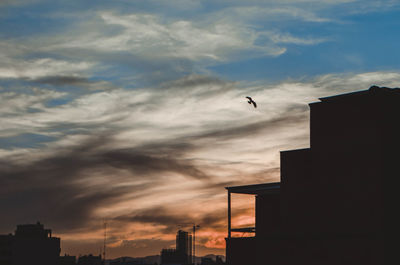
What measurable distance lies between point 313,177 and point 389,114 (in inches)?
314

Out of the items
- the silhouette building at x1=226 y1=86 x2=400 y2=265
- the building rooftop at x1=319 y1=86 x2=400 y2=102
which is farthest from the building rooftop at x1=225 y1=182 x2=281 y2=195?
the building rooftop at x1=319 y1=86 x2=400 y2=102

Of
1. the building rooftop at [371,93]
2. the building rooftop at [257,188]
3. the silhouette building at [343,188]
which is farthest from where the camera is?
the building rooftop at [257,188]

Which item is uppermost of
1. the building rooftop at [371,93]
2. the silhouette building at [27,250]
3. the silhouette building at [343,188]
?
the building rooftop at [371,93]

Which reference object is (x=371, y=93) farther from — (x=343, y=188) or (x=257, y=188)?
(x=257, y=188)

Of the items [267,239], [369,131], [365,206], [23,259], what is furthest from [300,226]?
[23,259]

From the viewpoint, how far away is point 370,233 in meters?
42.0

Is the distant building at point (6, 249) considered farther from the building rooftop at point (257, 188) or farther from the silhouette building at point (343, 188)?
the silhouette building at point (343, 188)

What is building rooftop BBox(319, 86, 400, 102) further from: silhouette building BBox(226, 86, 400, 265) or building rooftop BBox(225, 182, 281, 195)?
building rooftop BBox(225, 182, 281, 195)

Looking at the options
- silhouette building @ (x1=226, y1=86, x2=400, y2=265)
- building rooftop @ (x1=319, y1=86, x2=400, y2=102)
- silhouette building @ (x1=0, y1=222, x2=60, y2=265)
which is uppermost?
building rooftop @ (x1=319, y1=86, x2=400, y2=102)

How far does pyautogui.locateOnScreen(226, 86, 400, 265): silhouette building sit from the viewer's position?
42406 millimetres

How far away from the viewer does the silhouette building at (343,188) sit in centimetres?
4241

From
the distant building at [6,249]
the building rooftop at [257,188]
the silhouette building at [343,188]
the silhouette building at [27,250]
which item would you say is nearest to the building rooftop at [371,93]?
the silhouette building at [343,188]

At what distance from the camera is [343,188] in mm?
44812

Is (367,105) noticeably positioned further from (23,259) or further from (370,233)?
(23,259)
